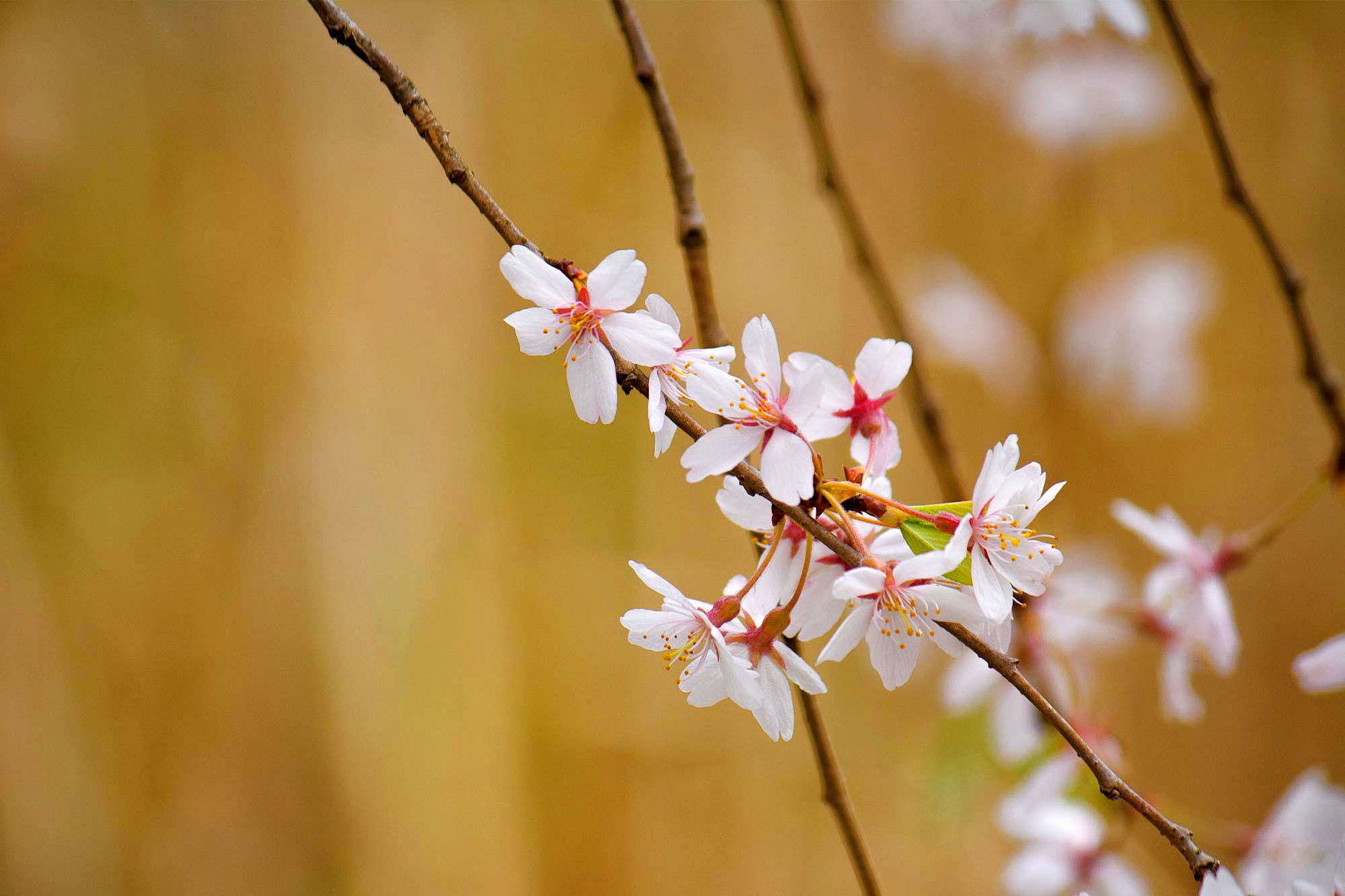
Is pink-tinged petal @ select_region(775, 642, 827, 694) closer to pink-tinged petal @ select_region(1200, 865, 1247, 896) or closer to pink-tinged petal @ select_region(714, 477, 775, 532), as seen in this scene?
pink-tinged petal @ select_region(714, 477, 775, 532)

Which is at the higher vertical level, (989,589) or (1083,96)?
(1083,96)

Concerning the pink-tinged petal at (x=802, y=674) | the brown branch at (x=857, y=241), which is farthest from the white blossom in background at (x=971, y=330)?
the pink-tinged petal at (x=802, y=674)

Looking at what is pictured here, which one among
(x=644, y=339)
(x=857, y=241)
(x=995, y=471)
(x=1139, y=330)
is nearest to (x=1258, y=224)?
(x=857, y=241)

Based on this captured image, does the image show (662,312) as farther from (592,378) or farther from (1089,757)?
(1089,757)

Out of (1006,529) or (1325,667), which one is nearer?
(1006,529)

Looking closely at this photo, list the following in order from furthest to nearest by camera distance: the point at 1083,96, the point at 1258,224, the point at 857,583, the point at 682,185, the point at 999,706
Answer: the point at 1083,96 → the point at 999,706 → the point at 1258,224 → the point at 682,185 → the point at 857,583

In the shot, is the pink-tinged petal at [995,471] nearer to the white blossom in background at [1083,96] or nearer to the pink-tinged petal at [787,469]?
the pink-tinged petal at [787,469]
